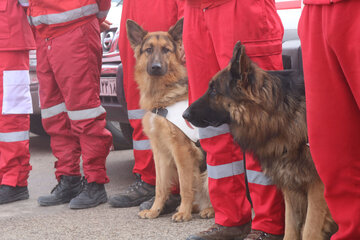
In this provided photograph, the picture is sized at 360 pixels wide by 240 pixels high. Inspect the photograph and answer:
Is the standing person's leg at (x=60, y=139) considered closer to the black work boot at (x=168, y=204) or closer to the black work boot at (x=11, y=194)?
the black work boot at (x=11, y=194)

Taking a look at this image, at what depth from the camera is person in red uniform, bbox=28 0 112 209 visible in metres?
4.26

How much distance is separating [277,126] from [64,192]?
2503 mm

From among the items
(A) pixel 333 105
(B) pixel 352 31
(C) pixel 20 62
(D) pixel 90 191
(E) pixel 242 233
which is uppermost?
(B) pixel 352 31

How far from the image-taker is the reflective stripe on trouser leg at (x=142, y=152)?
447cm

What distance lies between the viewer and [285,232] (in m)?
2.85

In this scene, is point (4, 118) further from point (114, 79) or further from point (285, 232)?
point (285, 232)

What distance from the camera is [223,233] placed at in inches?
125

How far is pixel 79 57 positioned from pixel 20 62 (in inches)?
28.7

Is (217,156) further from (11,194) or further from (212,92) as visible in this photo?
(11,194)

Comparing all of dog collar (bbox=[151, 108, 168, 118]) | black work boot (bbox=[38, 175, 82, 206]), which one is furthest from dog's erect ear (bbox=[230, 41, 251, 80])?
black work boot (bbox=[38, 175, 82, 206])

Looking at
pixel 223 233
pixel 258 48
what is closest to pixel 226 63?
pixel 258 48

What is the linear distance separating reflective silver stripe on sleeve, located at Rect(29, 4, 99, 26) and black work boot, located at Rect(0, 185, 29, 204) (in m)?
1.49

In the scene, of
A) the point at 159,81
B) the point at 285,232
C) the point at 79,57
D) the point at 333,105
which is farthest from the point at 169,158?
the point at 333,105

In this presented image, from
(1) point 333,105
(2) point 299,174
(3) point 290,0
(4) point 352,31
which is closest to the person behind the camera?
Answer: (4) point 352,31
